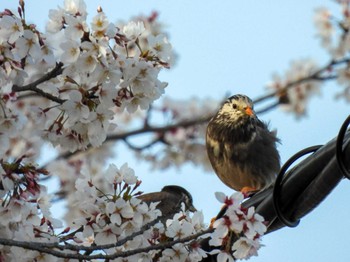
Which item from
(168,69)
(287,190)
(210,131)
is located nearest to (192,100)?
(210,131)

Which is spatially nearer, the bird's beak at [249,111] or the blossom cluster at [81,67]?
the blossom cluster at [81,67]

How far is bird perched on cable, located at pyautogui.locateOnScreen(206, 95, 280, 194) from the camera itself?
581cm

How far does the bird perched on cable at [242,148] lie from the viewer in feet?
19.1

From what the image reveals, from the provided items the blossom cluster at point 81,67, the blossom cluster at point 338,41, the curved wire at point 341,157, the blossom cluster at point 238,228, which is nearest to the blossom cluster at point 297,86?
the blossom cluster at point 338,41

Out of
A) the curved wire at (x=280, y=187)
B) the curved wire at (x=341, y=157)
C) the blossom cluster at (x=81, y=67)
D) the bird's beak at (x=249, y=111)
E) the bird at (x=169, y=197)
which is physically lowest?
the curved wire at (x=341, y=157)

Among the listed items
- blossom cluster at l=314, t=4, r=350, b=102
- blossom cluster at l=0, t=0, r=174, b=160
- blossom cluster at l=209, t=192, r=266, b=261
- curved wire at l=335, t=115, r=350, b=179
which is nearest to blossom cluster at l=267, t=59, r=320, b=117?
blossom cluster at l=314, t=4, r=350, b=102

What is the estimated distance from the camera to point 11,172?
325 cm

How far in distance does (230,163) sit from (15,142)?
5.82ft

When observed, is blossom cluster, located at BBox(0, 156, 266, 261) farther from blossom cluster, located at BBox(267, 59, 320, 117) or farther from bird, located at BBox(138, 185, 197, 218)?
blossom cluster, located at BBox(267, 59, 320, 117)

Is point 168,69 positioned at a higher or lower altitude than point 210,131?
lower

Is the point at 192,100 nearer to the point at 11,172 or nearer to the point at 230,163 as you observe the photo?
the point at 230,163

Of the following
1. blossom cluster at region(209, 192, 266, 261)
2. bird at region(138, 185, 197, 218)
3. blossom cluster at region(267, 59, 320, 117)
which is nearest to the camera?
blossom cluster at region(209, 192, 266, 261)

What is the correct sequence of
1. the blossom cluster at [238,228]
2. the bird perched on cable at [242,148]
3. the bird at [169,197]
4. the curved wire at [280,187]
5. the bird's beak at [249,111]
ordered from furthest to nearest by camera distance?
the bird's beak at [249,111], the bird perched on cable at [242,148], the bird at [169,197], the blossom cluster at [238,228], the curved wire at [280,187]

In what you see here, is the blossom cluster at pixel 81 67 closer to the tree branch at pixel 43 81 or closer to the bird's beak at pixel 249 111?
the tree branch at pixel 43 81
